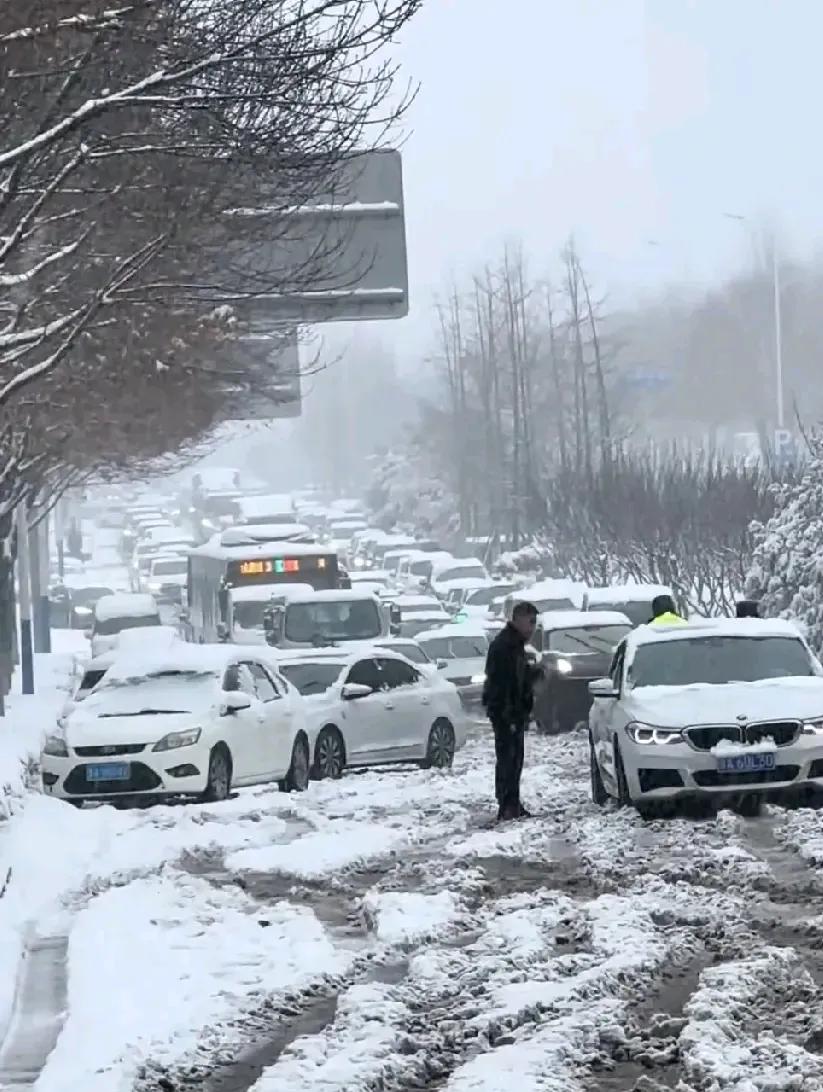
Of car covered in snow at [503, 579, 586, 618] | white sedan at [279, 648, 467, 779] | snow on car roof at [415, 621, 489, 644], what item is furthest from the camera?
car covered in snow at [503, 579, 586, 618]

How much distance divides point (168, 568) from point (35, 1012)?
71603mm

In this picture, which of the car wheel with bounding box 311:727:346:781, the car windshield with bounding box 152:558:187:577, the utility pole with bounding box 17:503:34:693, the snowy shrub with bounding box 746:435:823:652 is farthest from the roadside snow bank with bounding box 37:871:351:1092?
the car windshield with bounding box 152:558:187:577

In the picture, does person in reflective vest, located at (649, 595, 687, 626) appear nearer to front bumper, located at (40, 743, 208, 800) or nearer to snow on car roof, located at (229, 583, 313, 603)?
front bumper, located at (40, 743, 208, 800)

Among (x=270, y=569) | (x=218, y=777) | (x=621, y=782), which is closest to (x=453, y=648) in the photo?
(x=270, y=569)

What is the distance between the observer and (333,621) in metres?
36.2

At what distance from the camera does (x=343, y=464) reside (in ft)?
640

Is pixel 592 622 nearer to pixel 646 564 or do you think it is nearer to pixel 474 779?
pixel 474 779

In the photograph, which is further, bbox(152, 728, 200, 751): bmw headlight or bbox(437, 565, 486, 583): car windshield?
bbox(437, 565, 486, 583): car windshield

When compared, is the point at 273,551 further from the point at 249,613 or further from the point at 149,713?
the point at 149,713

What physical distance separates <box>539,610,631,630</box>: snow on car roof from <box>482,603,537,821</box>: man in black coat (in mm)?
14785

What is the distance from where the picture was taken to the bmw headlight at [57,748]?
21656 mm

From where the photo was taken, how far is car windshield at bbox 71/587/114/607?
82000 mm

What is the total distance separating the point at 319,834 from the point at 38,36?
7.13 metres

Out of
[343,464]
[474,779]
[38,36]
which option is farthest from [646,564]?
[343,464]
